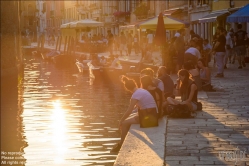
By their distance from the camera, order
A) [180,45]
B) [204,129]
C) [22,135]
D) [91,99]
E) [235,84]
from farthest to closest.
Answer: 1. [180,45]
2. [91,99]
3. [235,84]
4. [22,135]
5. [204,129]

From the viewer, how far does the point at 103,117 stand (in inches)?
657

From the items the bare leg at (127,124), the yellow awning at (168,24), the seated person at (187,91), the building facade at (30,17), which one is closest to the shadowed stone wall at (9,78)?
the bare leg at (127,124)

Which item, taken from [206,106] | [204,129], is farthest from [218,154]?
[206,106]

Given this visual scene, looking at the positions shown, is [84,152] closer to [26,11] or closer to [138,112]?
[138,112]

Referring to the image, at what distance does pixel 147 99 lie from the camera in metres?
11.6

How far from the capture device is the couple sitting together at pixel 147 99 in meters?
11.6

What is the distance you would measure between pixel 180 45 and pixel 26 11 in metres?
121

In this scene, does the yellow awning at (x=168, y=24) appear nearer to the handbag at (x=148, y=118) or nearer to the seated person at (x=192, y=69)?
the seated person at (x=192, y=69)

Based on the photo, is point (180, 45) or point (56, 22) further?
point (56, 22)

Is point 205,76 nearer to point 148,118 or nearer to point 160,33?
point 148,118

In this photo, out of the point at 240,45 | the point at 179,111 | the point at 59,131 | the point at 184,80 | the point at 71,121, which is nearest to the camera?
the point at 179,111

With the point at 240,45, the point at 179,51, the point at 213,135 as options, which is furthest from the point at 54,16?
the point at 213,135

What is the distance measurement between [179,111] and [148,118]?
134 centimetres

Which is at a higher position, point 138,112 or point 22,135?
point 138,112
